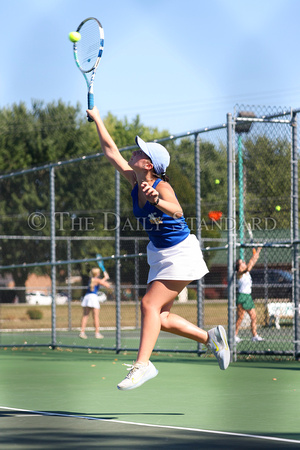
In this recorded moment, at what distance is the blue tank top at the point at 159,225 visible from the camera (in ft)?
19.9

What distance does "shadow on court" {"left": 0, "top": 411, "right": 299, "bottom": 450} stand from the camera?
478 centimetres

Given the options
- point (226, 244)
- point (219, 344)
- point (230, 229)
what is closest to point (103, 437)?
point (219, 344)

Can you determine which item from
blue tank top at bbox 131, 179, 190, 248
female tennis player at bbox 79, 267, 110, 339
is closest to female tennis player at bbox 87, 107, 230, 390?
blue tank top at bbox 131, 179, 190, 248

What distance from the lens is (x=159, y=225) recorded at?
6.12 metres

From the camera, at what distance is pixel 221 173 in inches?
589

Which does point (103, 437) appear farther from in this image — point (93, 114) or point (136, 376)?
point (93, 114)

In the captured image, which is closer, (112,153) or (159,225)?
(159,225)

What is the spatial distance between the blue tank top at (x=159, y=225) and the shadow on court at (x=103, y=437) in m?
1.39

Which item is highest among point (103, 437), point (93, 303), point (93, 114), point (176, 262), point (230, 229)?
point (93, 114)

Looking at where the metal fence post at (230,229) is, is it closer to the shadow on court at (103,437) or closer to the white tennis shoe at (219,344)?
the white tennis shoe at (219,344)

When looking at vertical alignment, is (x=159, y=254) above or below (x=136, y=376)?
above

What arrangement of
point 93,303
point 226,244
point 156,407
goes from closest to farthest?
point 156,407 → point 226,244 → point 93,303

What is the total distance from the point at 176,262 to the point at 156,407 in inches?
46.9

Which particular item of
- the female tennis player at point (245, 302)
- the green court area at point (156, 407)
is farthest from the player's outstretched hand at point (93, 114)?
the female tennis player at point (245, 302)
